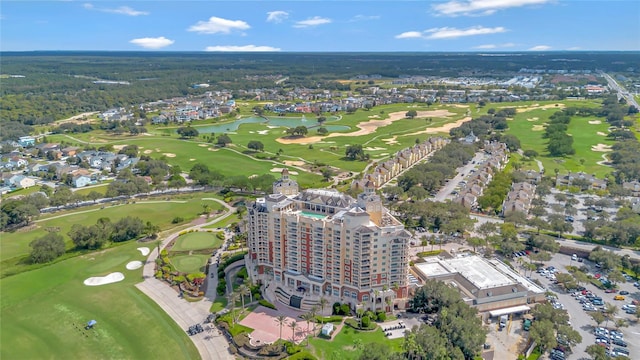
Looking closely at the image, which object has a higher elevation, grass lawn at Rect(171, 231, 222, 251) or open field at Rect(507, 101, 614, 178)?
open field at Rect(507, 101, 614, 178)

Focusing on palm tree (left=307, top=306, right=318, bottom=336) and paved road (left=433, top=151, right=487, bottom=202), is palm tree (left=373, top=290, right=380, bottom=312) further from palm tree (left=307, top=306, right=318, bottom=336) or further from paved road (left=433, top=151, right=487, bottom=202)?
paved road (left=433, top=151, right=487, bottom=202)

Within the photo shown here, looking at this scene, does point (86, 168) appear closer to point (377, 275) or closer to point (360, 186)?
point (360, 186)

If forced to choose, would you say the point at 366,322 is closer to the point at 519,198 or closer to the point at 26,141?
the point at 519,198

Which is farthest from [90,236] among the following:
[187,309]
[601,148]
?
[601,148]

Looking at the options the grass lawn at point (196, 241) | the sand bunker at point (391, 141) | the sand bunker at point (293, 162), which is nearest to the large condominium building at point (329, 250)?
the grass lawn at point (196, 241)

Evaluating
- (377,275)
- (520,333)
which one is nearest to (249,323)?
(377,275)

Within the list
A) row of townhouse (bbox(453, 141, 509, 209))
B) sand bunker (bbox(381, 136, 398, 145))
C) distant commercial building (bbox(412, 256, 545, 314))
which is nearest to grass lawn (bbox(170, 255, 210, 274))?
distant commercial building (bbox(412, 256, 545, 314))
